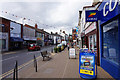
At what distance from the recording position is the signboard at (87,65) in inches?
167

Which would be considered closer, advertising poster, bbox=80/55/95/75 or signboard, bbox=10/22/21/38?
advertising poster, bbox=80/55/95/75

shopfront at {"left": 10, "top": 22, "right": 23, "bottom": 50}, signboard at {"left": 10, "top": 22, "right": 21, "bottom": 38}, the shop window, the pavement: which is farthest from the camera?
signboard at {"left": 10, "top": 22, "right": 21, "bottom": 38}

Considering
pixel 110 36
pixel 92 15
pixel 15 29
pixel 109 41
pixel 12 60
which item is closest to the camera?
pixel 110 36

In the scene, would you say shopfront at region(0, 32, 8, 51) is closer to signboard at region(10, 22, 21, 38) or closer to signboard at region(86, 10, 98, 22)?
signboard at region(10, 22, 21, 38)

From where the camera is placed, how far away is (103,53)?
5949 millimetres

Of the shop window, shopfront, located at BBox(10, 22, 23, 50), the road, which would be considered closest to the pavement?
the shop window

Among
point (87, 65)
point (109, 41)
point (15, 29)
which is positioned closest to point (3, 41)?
point (15, 29)

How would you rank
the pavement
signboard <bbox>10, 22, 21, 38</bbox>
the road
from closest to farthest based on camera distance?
the pavement → the road → signboard <bbox>10, 22, 21, 38</bbox>

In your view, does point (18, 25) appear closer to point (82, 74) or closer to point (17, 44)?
point (17, 44)

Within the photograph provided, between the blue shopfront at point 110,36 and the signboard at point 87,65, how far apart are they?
1034 millimetres

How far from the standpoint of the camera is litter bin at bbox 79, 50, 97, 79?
4.24 meters

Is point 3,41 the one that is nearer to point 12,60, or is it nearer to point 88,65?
point 12,60

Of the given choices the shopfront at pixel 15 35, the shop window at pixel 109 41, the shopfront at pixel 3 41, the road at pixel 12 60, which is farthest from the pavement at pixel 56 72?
the shopfront at pixel 15 35

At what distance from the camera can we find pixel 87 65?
4395mm
